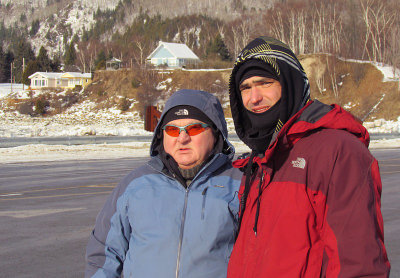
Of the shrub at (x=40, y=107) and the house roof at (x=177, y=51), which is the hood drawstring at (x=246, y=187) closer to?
the shrub at (x=40, y=107)

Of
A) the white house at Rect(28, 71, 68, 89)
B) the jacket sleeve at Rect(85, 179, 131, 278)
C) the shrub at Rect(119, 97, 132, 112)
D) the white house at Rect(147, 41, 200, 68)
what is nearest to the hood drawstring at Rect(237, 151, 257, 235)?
the jacket sleeve at Rect(85, 179, 131, 278)

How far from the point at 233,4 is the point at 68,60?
6900 centimetres

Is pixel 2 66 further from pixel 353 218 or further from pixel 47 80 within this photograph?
pixel 353 218

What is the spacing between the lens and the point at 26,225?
328 inches

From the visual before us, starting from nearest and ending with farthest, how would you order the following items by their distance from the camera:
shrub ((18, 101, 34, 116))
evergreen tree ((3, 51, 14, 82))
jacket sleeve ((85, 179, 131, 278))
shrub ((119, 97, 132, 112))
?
1. jacket sleeve ((85, 179, 131, 278))
2. shrub ((119, 97, 132, 112))
3. shrub ((18, 101, 34, 116))
4. evergreen tree ((3, 51, 14, 82))

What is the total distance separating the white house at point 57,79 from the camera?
318 feet

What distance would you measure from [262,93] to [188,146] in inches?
25.7

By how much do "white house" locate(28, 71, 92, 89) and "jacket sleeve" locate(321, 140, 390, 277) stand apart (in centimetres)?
9730

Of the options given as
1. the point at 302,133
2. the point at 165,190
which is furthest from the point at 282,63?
the point at 165,190

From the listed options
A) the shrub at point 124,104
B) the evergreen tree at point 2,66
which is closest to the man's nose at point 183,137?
the shrub at point 124,104

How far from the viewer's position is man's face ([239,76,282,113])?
8.58 feet

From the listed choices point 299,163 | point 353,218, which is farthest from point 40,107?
point 353,218

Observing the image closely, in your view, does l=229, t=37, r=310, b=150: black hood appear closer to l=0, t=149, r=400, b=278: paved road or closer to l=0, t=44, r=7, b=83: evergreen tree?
l=0, t=149, r=400, b=278: paved road

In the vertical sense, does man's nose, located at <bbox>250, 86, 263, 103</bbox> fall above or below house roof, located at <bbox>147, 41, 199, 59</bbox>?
below
